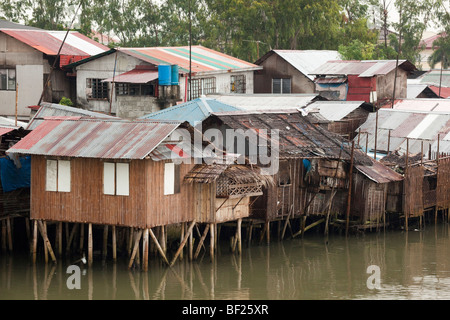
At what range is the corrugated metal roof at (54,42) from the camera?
120ft

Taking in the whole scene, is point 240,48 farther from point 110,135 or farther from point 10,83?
point 110,135

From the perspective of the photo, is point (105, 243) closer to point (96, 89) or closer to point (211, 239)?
point (211, 239)

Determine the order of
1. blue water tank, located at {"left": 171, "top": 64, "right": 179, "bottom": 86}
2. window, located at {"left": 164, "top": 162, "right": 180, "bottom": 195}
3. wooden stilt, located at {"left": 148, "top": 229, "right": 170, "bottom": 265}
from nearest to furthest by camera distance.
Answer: wooden stilt, located at {"left": 148, "top": 229, "right": 170, "bottom": 265} → window, located at {"left": 164, "top": 162, "right": 180, "bottom": 195} → blue water tank, located at {"left": 171, "top": 64, "right": 179, "bottom": 86}

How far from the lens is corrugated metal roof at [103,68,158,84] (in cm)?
3384

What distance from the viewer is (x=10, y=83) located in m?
36.6

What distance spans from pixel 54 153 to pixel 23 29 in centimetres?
1754

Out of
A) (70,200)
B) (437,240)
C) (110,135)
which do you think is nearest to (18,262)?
(70,200)

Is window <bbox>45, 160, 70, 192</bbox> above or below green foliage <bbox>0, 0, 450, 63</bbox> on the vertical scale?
below

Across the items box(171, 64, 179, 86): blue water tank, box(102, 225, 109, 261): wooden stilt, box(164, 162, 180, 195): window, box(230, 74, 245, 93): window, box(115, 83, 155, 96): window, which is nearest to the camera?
box(164, 162, 180, 195): window

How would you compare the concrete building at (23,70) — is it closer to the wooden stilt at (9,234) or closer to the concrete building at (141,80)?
the concrete building at (141,80)

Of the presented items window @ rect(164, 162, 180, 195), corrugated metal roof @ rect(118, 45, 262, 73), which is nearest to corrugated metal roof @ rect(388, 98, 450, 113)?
corrugated metal roof @ rect(118, 45, 262, 73)

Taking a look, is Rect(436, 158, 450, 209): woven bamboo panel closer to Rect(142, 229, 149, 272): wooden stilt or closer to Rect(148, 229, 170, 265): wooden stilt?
Rect(148, 229, 170, 265): wooden stilt

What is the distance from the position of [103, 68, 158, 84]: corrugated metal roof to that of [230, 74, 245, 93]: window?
616 centimetres
